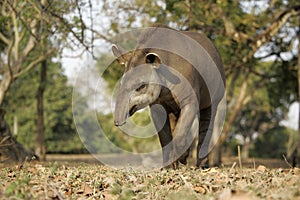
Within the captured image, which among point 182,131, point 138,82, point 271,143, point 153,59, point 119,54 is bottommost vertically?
point 182,131

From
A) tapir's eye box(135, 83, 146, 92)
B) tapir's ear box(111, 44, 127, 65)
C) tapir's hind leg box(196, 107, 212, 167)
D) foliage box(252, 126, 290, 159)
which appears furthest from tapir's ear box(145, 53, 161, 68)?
foliage box(252, 126, 290, 159)

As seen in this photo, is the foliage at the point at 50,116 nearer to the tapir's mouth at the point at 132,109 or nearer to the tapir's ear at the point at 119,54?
the tapir's ear at the point at 119,54

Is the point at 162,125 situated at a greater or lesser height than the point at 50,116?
lesser

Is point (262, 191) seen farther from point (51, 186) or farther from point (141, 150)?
point (141, 150)

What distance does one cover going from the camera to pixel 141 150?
49219 millimetres

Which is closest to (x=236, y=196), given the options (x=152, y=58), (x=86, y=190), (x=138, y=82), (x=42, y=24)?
(x=86, y=190)

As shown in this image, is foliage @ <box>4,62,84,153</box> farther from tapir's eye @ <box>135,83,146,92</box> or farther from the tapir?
tapir's eye @ <box>135,83,146,92</box>

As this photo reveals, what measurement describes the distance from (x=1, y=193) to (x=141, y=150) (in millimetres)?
45478

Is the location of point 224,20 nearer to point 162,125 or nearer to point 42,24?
point 42,24

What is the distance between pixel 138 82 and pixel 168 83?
0.64m

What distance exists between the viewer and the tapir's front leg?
24.1 feet

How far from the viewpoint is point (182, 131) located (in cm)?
733

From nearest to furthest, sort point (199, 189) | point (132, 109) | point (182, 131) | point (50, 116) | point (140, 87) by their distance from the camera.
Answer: point (199, 189) < point (132, 109) < point (140, 87) < point (182, 131) < point (50, 116)

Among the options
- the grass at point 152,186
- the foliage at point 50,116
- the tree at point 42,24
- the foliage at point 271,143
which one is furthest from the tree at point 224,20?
the foliage at point 271,143
